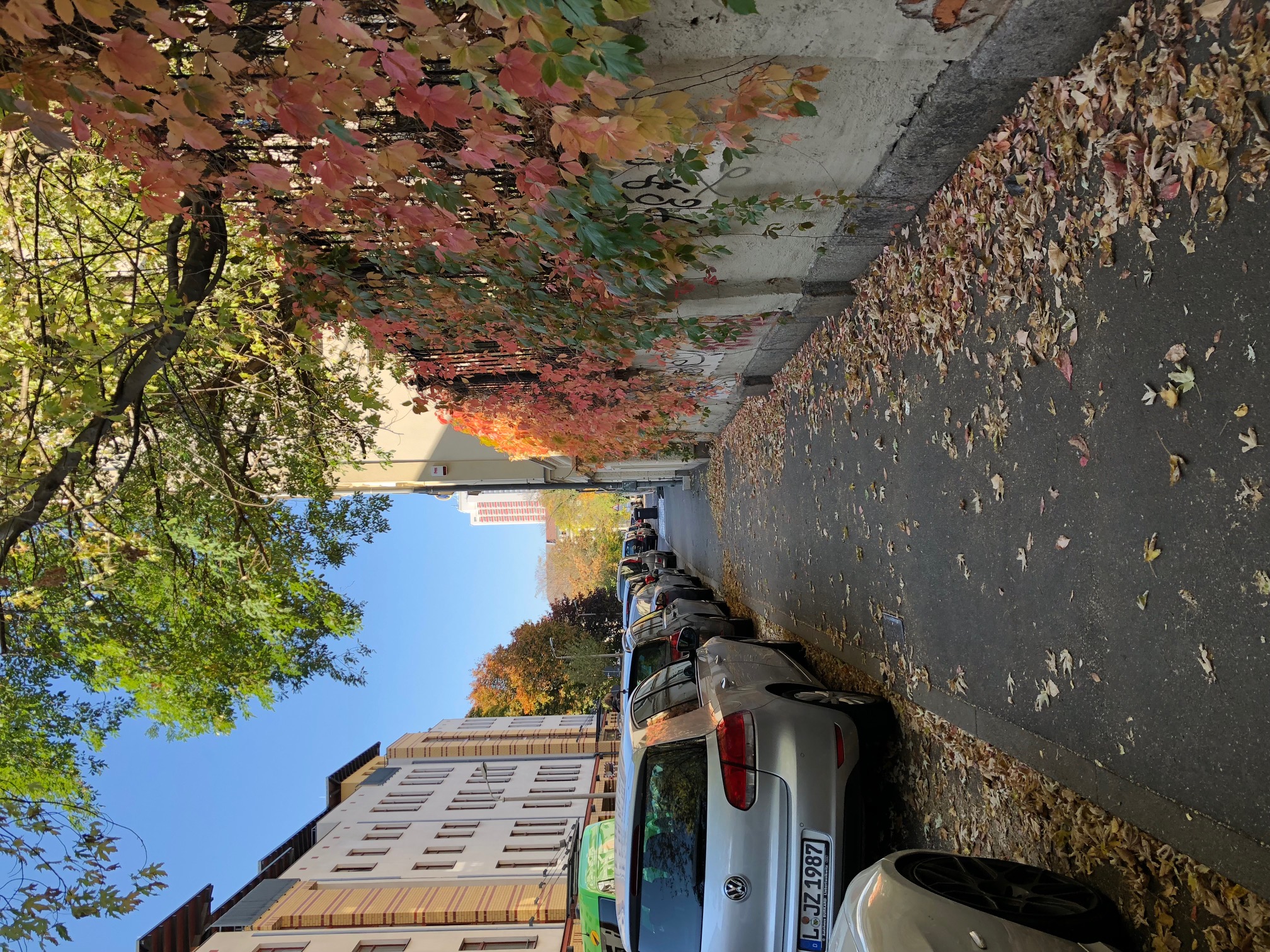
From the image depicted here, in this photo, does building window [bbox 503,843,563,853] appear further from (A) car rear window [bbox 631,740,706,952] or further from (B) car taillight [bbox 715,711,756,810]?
(B) car taillight [bbox 715,711,756,810]

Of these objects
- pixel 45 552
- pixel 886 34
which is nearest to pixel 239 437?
pixel 45 552

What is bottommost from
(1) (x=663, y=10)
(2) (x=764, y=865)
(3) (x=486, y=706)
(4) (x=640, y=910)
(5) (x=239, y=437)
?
(3) (x=486, y=706)

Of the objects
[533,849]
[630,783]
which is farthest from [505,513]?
[630,783]

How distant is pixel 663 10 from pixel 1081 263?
2.68m

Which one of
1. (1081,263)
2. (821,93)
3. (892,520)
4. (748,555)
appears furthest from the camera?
(748,555)

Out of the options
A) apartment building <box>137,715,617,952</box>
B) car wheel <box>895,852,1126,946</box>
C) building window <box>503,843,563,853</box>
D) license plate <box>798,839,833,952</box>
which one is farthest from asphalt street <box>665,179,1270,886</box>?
building window <box>503,843,563,853</box>

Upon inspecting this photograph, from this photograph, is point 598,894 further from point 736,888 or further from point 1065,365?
point 1065,365

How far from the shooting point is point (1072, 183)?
13.9ft

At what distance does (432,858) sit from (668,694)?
65.7 feet

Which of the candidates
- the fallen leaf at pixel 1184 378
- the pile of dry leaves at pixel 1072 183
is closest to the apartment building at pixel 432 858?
the pile of dry leaves at pixel 1072 183

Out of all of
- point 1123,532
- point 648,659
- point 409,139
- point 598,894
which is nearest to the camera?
point 1123,532

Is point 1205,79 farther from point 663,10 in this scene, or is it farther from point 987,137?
point 663,10

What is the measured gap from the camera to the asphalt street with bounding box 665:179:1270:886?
313cm

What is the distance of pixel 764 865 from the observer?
496 cm
